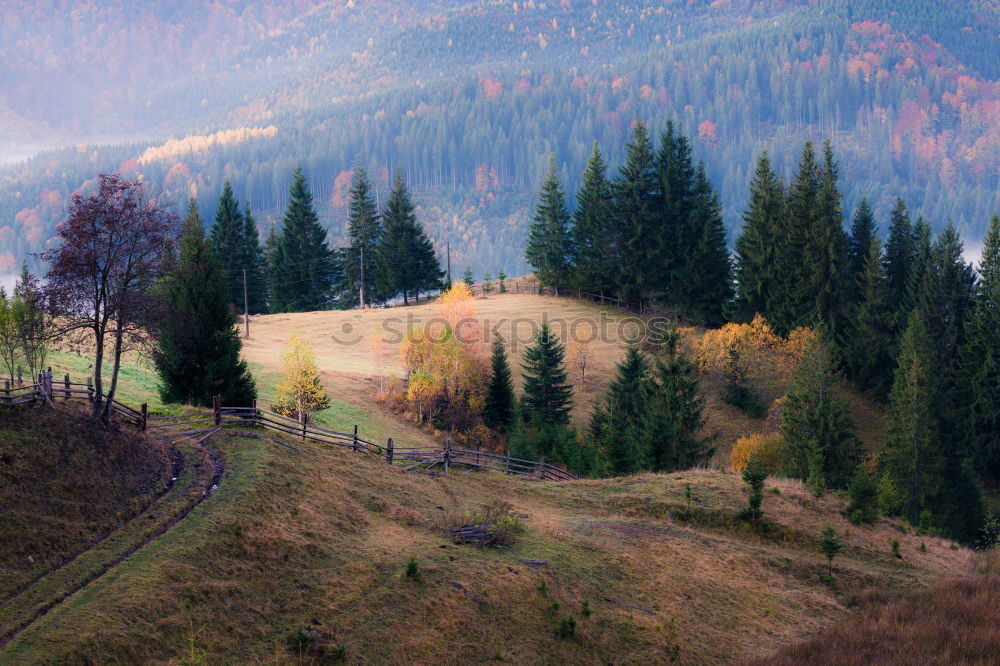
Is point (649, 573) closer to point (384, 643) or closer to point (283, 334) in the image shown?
point (384, 643)

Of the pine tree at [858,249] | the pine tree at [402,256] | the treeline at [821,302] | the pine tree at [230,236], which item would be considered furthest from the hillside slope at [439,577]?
the pine tree at [402,256]

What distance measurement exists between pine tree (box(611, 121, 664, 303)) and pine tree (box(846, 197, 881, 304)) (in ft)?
60.1

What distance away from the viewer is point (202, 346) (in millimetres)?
39281

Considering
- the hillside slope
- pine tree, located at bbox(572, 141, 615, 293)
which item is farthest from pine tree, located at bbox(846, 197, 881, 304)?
the hillside slope

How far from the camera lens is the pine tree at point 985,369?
189 feet

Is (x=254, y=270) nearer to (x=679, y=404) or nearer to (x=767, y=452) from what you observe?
(x=679, y=404)

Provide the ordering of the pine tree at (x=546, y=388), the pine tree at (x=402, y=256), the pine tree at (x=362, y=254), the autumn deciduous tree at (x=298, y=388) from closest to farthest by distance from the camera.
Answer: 1. the autumn deciduous tree at (x=298, y=388)
2. the pine tree at (x=546, y=388)
3. the pine tree at (x=402, y=256)
4. the pine tree at (x=362, y=254)

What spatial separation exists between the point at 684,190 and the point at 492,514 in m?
67.6

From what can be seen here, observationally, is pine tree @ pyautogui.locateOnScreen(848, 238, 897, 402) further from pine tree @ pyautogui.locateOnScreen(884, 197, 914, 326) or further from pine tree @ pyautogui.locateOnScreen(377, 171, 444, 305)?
pine tree @ pyautogui.locateOnScreen(377, 171, 444, 305)

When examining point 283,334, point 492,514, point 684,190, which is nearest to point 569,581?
point 492,514

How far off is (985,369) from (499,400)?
115 feet

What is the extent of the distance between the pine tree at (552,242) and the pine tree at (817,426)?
144 feet

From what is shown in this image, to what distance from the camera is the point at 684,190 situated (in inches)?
3418

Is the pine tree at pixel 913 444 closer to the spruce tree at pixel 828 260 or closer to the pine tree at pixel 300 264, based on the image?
the spruce tree at pixel 828 260
